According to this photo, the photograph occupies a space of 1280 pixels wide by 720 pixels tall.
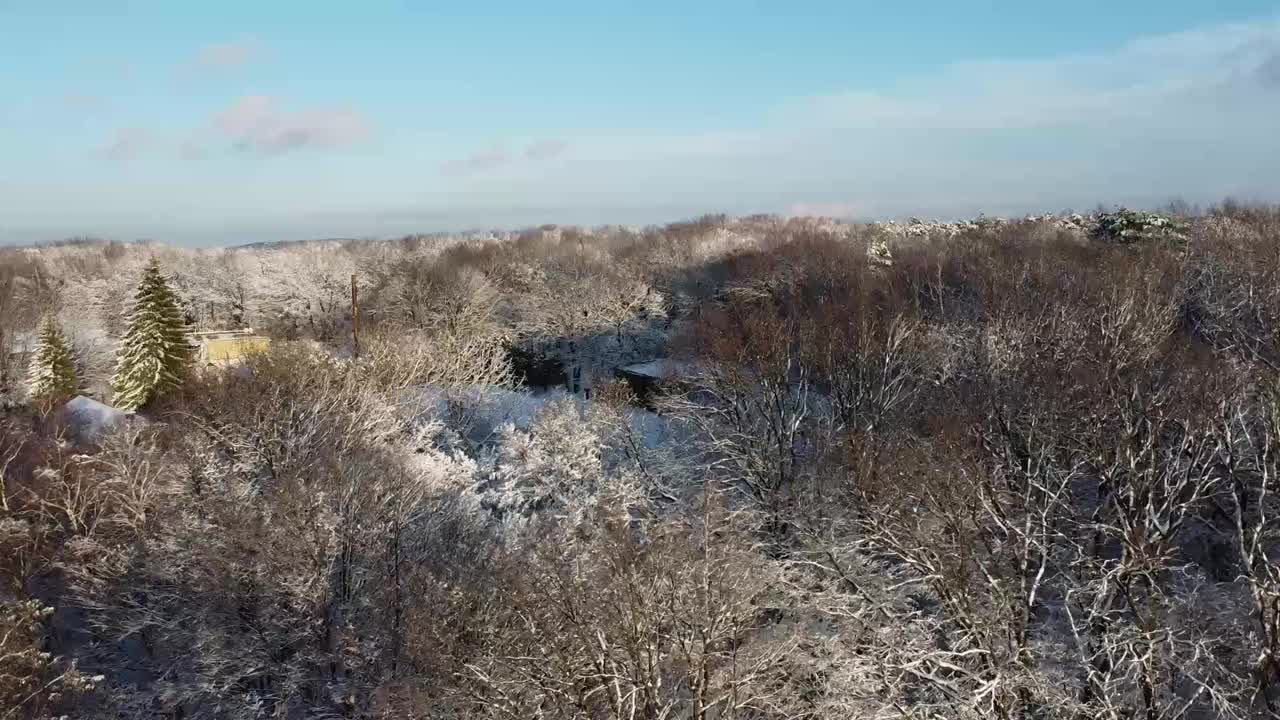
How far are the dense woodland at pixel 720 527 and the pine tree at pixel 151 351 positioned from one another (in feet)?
2.95

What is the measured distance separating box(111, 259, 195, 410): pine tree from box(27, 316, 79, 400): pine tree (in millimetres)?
6102

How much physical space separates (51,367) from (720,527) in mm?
37050

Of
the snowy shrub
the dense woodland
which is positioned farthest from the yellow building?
the snowy shrub

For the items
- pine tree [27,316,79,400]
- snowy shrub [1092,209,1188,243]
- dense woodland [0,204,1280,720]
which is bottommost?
dense woodland [0,204,1280,720]

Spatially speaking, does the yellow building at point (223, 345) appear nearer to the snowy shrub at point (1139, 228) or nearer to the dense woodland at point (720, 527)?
the dense woodland at point (720, 527)

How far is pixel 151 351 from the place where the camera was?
3316cm

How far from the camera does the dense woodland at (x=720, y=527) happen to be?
13.1 meters

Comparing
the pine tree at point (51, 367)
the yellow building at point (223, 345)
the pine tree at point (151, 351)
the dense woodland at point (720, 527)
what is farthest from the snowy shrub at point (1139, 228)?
the pine tree at point (51, 367)

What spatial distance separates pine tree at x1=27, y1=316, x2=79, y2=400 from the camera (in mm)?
37650

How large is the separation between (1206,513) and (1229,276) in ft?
50.7

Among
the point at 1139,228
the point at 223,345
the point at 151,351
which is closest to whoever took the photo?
the point at 151,351

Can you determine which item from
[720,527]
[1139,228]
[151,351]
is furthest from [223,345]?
[1139,228]

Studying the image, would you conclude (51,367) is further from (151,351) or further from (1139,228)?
(1139,228)

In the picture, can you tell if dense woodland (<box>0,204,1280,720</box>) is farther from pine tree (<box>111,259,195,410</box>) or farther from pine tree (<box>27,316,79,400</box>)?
pine tree (<box>27,316,79,400</box>)
